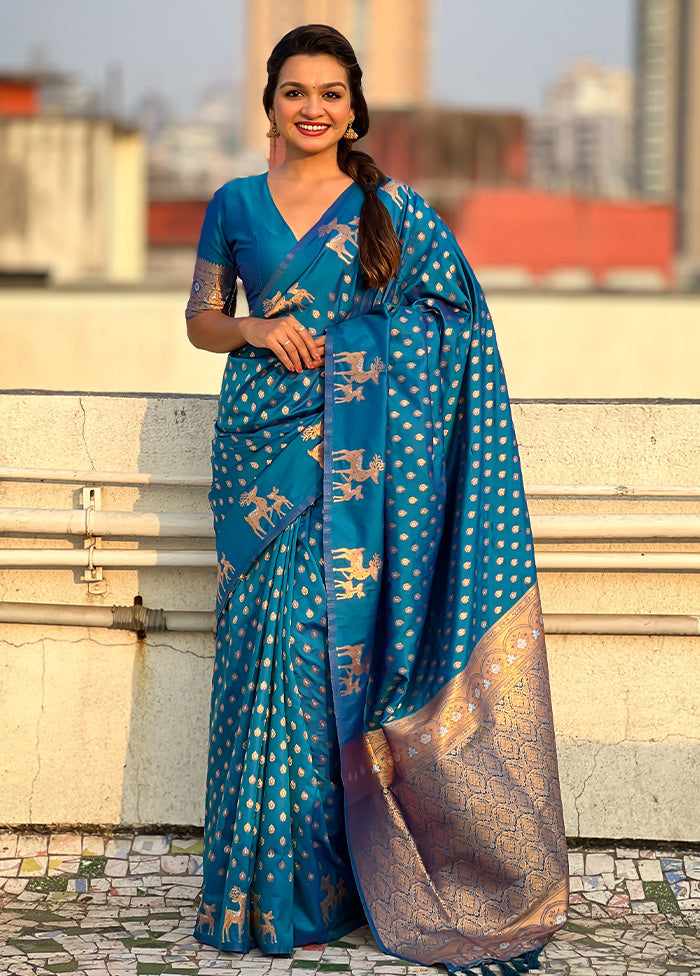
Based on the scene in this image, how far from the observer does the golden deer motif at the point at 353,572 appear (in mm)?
2297

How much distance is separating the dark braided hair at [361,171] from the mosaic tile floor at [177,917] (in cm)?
122

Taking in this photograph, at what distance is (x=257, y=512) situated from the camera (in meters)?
2.33

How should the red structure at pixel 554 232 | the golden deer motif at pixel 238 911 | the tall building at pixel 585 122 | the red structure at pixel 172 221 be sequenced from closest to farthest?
the golden deer motif at pixel 238 911 → the red structure at pixel 554 232 → the red structure at pixel 172 221 → the tall building at pixel 585 122

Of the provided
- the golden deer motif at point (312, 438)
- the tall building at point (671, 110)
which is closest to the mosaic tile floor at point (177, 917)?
the golden deer motif at point (312, 438)

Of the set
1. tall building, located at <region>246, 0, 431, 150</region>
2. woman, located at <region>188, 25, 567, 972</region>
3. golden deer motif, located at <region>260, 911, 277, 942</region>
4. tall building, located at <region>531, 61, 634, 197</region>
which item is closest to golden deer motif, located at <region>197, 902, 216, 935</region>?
woman, located at <region>188, 25, 567, 972</region>

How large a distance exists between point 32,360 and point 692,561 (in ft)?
31.4

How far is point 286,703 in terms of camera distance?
2.29m

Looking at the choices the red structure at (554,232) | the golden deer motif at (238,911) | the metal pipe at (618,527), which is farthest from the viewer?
the red structure at (554,232)

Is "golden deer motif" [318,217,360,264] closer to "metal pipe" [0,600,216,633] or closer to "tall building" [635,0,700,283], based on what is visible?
"metal pipe" [0,600,216,633]

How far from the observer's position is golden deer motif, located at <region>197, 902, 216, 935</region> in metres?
2.35

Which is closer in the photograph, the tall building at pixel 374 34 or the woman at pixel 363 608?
the woman at pixel 363 608

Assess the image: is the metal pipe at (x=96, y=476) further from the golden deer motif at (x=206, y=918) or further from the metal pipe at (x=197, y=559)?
the golden deer motif at (x=206, y=918)

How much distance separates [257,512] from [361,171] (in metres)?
0.65

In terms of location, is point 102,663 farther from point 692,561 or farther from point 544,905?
point 692,561
